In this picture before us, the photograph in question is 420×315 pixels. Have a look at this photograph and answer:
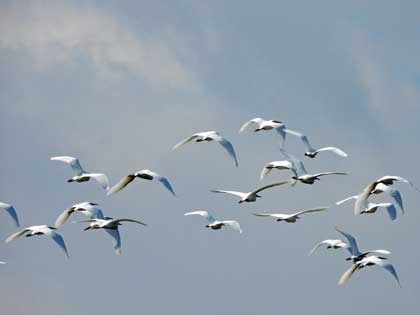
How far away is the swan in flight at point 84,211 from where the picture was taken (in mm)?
76669

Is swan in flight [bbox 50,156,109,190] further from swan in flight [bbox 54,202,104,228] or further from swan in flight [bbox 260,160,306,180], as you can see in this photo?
swan in flight [bbox 260,160,306,180]

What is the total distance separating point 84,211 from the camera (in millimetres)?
78438

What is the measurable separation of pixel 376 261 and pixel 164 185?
14.6 meters

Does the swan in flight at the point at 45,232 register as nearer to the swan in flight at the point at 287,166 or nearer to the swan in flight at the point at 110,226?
the swan in flight at the point at 110,226

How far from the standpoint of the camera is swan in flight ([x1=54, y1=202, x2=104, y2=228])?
7667 cm

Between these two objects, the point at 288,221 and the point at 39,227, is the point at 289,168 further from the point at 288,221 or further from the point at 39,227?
the point at 39,227

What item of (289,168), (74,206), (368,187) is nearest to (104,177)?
(74,206)

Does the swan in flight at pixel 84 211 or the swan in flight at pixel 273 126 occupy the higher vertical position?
the swan in flight at pixel 273 126

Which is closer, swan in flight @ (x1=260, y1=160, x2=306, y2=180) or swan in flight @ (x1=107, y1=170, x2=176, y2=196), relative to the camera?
swan in flight @ (x1=107, y1=170, x2=176, y2=196)

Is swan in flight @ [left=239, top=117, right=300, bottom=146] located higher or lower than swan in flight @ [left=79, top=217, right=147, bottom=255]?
higher

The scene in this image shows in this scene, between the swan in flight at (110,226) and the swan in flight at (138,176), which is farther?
the swan in flight at (110,226)

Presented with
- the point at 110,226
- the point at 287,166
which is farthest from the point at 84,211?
the point at 287,166

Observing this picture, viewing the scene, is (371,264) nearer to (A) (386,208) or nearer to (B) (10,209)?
(A) (386,208)

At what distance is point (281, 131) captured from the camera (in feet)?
278
